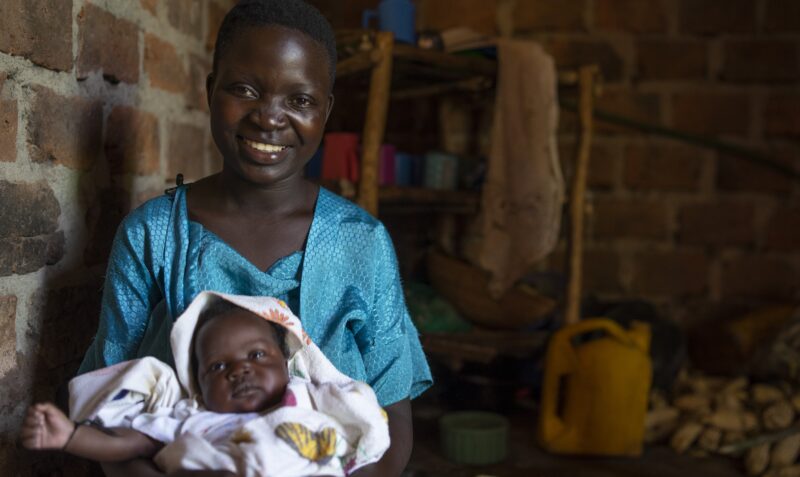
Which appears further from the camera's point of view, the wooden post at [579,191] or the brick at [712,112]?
the brick at [712,112]

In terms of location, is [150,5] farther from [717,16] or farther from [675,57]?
[717,16]

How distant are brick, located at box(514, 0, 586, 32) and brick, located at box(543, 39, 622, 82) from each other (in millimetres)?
56

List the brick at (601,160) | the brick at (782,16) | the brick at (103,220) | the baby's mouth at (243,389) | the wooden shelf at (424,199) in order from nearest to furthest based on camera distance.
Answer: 1. the baby's mouth at (243,389)
2. the brick at (103,220)
3. the wooden shelf at (424,199)
4. the brick at (782,16)
5. the brick at (601,160)

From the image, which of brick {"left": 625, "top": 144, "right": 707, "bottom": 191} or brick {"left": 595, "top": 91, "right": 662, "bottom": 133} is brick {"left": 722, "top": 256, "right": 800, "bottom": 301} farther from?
brick {"left": 595, "top": 91, "right": 662, "bottom": 133}

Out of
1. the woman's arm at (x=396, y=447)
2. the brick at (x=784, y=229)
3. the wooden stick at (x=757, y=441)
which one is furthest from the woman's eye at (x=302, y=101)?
the brick at (x=784, y=229)

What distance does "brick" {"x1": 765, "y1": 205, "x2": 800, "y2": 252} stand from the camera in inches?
113

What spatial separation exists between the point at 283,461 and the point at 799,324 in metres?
2.04

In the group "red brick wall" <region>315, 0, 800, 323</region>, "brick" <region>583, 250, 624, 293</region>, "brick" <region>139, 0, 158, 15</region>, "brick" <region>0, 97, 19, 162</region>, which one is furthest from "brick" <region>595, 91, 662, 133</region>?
"brick" <region>0, 97, 19, 162</region>

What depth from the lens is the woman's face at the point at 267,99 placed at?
1.16 meters

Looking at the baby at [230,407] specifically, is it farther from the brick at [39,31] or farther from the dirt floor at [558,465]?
the dirt floor at [558,465]

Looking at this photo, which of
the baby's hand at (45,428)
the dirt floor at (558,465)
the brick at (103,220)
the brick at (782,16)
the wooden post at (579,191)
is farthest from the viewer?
the brick at (782,16)

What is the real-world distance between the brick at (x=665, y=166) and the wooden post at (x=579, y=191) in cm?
49

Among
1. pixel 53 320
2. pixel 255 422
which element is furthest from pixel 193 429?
pixel 53 320

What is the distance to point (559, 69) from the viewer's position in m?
2.86
